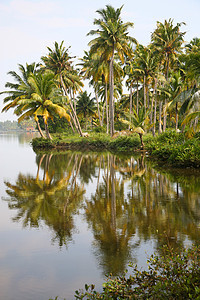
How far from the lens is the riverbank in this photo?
47.8 feet

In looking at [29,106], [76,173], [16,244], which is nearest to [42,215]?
[16,244]

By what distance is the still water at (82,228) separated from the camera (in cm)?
421

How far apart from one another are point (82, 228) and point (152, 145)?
47.7ft

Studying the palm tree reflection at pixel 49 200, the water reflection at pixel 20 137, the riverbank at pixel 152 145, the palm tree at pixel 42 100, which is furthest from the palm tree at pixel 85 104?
the palm tree reflection at pixel 49 200

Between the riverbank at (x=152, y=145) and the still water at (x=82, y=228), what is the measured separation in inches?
118

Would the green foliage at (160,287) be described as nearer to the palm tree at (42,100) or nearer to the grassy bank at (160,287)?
the grassy bank at (160,287)

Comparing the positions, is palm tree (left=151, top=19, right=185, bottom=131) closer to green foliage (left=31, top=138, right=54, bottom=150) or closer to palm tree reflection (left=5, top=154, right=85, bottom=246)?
green foliage (left=31, top=138, right=54, bottom=150)

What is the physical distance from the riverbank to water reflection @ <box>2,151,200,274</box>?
1494 mm

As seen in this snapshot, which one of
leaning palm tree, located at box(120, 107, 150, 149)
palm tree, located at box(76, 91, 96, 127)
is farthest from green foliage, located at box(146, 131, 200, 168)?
palm tree, located at box(76, 91, 96, 127)

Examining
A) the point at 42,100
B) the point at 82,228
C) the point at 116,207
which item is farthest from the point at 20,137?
the point at 82,228

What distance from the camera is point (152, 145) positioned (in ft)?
65.9

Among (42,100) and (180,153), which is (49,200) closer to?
(180,153)

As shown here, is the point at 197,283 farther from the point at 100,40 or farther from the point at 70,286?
the point at 100,40

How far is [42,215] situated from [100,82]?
36.6m
